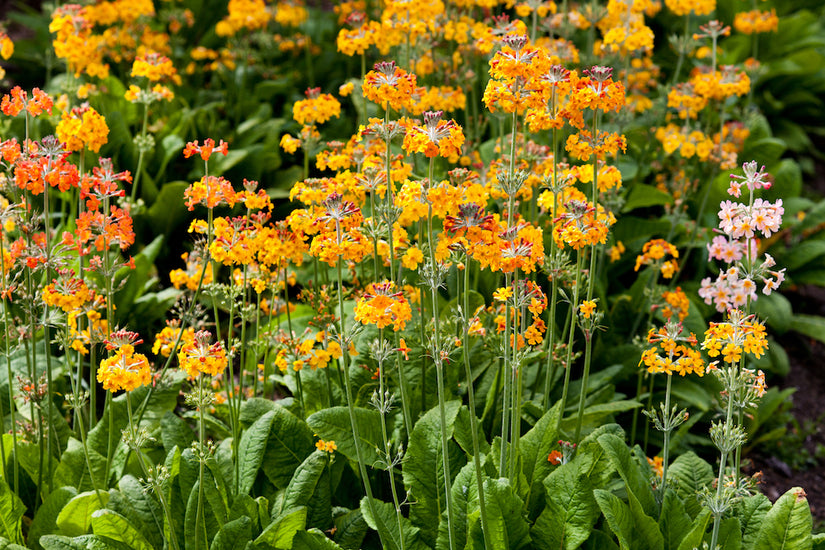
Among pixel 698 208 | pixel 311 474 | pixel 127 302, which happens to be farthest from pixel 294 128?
pixel 311 474

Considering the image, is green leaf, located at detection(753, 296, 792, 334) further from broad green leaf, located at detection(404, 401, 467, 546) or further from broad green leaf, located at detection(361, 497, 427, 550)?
broad green leaf, located at detection(361, 497, 427, 550)

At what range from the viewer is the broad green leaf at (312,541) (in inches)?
118

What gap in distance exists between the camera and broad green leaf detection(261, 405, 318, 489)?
3.43 m

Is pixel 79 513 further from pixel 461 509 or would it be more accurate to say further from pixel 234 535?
pixel 461 509

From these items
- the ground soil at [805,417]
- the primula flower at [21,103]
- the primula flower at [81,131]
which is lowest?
the ground soil at [805,417]

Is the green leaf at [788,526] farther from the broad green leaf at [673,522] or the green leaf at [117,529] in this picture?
the green leaf at [117,529]

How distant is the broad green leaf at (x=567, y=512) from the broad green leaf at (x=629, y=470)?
0.35ft

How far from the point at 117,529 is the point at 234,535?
431mm

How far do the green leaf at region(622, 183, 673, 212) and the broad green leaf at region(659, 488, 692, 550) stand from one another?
246 centimetres

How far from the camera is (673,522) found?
3.18 meters

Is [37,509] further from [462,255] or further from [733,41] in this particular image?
[733,41]

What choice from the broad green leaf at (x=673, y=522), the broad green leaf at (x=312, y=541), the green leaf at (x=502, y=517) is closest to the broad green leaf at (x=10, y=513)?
the broad green leaf at (x=312, y=541)

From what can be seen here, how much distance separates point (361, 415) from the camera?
342cm

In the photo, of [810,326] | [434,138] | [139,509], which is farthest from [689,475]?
[810,326]
